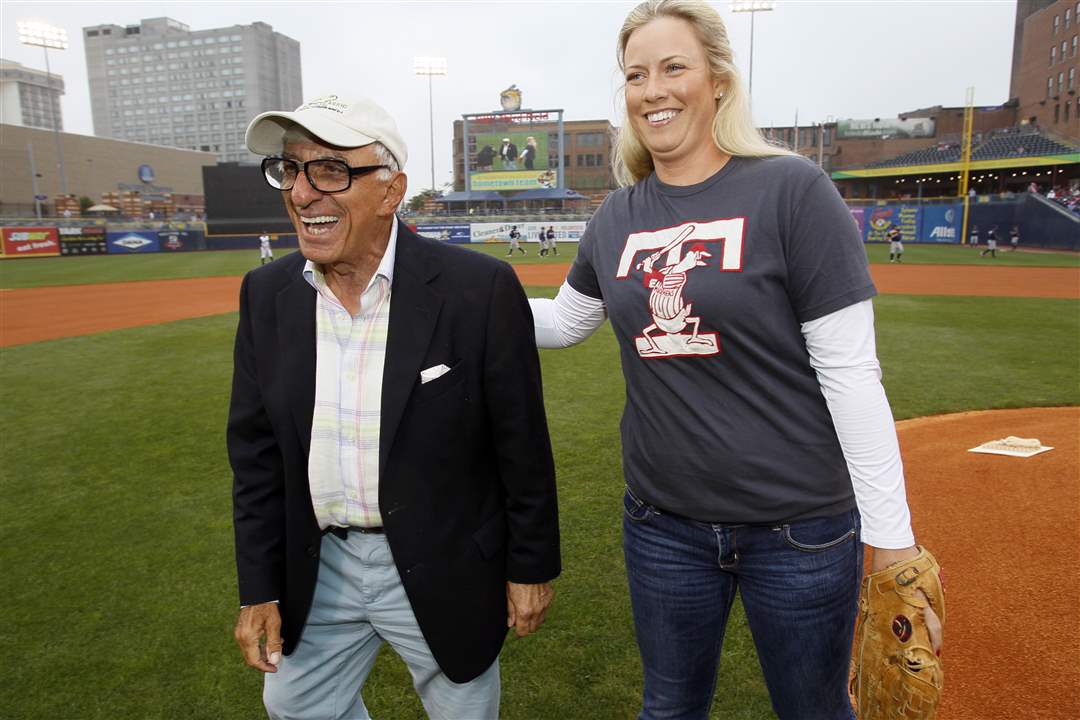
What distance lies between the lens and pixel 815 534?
5.57 ft

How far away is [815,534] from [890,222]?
143ft

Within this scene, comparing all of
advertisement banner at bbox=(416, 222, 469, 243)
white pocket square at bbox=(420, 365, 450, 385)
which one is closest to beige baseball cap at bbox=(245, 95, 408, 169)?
white pocket square at bbox=(420, 365, 450, 385)

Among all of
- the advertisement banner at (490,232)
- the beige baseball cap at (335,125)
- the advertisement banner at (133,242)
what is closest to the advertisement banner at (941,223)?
the advertisement banner at (490,232)

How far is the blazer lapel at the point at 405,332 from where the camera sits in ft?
6.00

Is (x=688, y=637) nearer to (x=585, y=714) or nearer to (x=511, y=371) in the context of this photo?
(x=511, y=371)

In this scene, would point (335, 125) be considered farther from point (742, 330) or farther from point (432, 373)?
point (742, 330)

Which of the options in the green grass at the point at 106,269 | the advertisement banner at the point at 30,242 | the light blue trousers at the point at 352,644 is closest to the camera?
the light blue trousers at the point at 352,644

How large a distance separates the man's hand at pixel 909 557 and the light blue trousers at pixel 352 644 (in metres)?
1.11

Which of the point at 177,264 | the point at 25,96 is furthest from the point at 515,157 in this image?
the point at 25,96

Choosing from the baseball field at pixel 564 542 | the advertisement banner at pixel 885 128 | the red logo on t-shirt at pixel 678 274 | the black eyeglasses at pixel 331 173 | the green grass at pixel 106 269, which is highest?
the advertisement banner at pixel 885 128

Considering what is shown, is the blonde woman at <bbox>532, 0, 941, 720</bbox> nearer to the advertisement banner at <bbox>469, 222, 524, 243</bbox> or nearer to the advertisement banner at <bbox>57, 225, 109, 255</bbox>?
the advertisement banner at <bbox>469, 222, 524, 243</bbox>

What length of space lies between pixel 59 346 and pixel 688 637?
13320mm

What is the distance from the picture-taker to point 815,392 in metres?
1.71

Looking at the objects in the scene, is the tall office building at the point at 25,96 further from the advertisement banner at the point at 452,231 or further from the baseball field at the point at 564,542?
the baseball field at the point at 564,542
